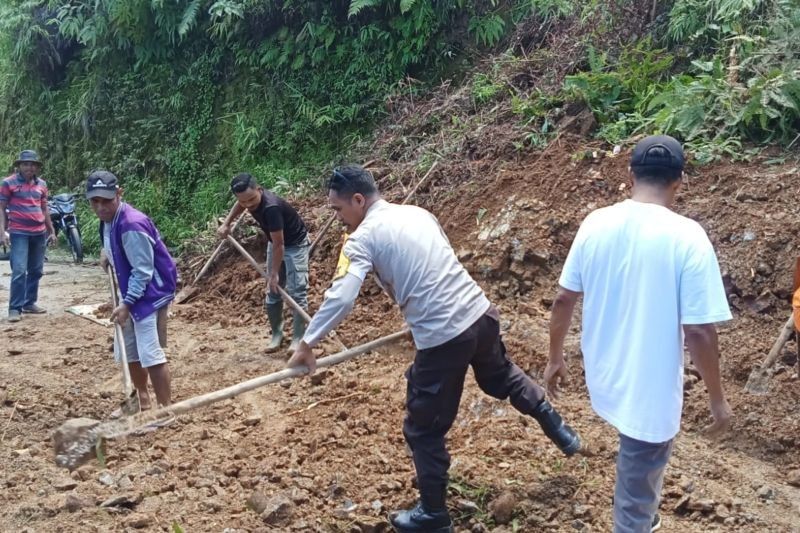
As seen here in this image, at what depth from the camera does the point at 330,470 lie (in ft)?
13.9

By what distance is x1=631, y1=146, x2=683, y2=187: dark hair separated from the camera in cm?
279

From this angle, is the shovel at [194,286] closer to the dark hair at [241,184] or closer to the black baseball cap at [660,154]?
the dark hair at [241,184]

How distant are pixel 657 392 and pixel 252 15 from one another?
10.2 meters

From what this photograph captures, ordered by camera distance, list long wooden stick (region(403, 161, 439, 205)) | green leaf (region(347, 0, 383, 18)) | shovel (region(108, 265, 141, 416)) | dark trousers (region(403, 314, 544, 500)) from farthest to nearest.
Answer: green leaf (region(347, 0, 383, 18)) → long wooden stick (region(403, 161, 439, 205)) → shovel (region(108, 265, 141, 416)) → dark trousers (region(403, 314, 544, 500))

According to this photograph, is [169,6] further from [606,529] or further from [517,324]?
[606,529]

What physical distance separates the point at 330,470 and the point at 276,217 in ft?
8.16

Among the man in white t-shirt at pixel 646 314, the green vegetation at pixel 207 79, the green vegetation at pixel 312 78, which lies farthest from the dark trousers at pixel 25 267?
the man in white t-shirt at pixel 646 314

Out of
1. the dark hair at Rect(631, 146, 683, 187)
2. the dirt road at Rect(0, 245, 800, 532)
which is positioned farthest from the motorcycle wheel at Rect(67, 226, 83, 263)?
the dark hair at Rect(631, 146, 683, 187)

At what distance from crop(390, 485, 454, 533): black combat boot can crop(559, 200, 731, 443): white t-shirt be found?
965 mm

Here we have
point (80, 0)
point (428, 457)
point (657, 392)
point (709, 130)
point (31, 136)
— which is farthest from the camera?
point (31, 136)

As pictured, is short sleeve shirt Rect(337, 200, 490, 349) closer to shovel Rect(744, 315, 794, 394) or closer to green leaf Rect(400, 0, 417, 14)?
shovel Rect(744, 315, 794, 394)

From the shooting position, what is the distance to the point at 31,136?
599 inches

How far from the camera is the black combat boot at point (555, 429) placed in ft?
12.6

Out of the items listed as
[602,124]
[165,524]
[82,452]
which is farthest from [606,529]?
[602,124]
